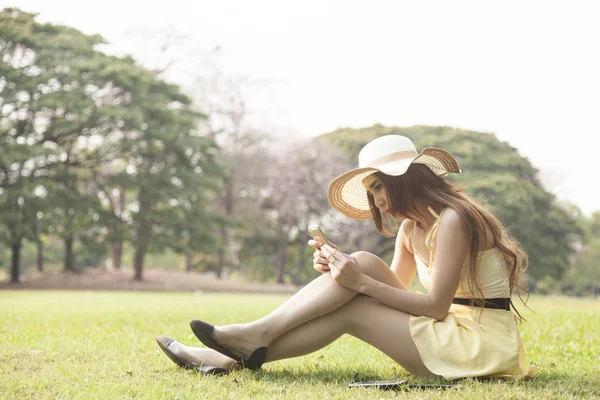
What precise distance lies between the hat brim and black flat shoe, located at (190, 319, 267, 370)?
1.03m

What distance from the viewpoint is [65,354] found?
15.2ft

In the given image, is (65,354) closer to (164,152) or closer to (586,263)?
(164,152)

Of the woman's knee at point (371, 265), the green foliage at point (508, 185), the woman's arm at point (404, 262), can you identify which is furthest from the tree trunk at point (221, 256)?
the woman's knee at point (371, 265)

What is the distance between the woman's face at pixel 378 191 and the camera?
3.59 m

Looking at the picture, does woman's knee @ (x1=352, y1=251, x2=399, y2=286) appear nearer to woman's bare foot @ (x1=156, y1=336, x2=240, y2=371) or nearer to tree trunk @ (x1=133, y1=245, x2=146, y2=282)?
woman's bare foot @ (x1=156, y1=336, x2=240, y2=371)

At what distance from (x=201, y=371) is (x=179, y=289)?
69.0ft

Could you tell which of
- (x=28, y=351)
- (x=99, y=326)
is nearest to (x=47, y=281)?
(x=99, y=326)

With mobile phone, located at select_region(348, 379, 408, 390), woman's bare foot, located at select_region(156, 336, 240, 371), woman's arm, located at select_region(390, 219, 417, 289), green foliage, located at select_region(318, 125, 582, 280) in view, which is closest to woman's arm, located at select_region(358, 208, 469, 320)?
mobile phone, located at select_region(348, 379, 408, 390)

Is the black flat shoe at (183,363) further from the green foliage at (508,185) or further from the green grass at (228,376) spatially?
the green foliage at (508,185)

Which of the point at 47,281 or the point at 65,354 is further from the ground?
the point at 65,354

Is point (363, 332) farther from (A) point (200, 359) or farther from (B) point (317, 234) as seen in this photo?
(A) point (200, 359)

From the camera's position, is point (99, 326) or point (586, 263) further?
point (586, 263)

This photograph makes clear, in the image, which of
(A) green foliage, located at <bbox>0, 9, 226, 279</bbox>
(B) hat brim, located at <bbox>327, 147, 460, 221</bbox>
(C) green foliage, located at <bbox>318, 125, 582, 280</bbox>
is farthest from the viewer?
(C) green foliage, located at <bbox>318, 125, 582, 280</bbox>

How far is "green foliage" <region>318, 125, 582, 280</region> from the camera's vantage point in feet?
85.8
